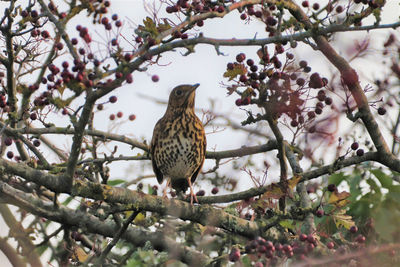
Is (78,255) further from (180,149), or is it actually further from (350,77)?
(350,77)

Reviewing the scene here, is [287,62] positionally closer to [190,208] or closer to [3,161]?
[190,208]

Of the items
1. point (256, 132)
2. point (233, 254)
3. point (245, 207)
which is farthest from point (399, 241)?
point (256, 132)

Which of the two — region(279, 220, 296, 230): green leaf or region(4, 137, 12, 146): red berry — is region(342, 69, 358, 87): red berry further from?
region(4, 137, 12, 146): red berry

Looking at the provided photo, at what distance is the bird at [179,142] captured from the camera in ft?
19.5

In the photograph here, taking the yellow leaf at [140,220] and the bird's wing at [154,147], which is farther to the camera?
the bird's wing at [154,147]

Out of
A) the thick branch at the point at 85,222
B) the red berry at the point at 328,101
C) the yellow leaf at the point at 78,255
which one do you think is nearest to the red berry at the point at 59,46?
the thick branch at the point at 85,222

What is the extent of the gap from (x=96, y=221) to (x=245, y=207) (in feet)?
3.80

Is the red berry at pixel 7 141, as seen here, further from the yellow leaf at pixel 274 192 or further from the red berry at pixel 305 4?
the red berry at pixel 305 4

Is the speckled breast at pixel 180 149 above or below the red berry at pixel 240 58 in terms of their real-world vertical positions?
above

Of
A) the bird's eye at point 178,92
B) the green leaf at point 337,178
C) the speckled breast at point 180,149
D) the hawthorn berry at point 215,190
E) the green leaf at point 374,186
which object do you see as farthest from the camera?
the bird's eye at point 178,92

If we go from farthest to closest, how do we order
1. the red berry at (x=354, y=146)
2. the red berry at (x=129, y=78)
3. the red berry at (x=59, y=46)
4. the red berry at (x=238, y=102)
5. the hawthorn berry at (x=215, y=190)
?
the hawthorn berry at (x=215, y=190) < the red berry at (x=59, y=46) < the red berry at (x=354, y=146) < the red berry at (x=238, y=102) < the red berry at (x=129, y=78)

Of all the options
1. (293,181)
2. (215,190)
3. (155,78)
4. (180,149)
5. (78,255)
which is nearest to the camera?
Answer: (155,78)

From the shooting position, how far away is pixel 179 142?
5980 mm

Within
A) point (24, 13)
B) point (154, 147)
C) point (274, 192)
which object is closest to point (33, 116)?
point (24, 13)
